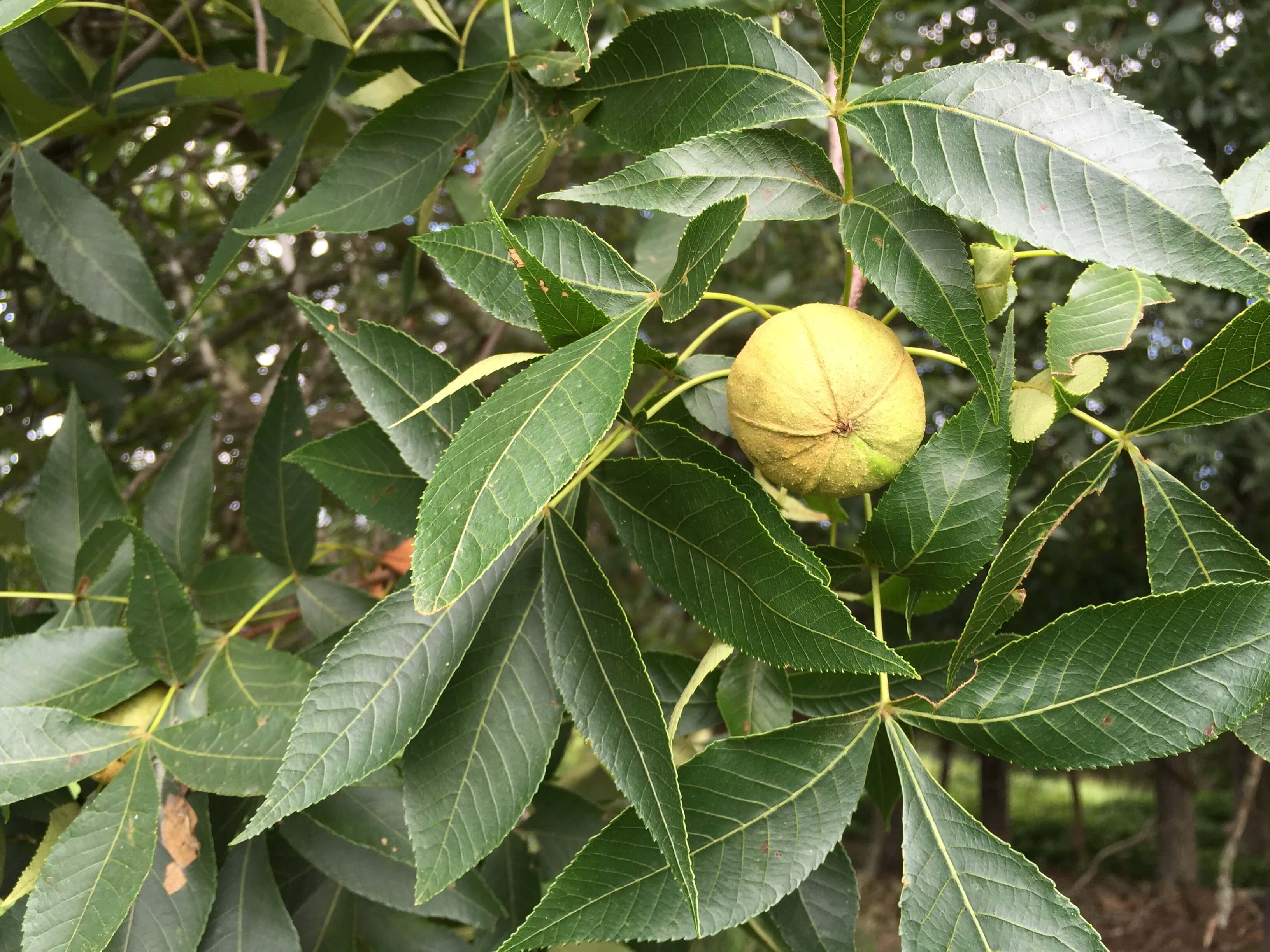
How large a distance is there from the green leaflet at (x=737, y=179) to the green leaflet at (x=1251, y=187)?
38 cm

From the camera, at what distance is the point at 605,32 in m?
1.63

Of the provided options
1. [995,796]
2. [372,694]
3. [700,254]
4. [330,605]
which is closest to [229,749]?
[372,694]

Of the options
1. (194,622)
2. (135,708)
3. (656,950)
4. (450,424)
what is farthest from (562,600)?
(656,950)

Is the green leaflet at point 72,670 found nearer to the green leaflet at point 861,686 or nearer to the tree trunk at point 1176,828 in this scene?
the green leaflet at point 861,686

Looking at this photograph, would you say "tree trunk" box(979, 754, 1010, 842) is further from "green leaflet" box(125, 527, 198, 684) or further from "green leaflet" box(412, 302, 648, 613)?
"green leaflet" box(412, 302, 648, 613)

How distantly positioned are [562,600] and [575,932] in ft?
0.98

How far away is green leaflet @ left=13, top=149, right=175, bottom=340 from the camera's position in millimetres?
1353

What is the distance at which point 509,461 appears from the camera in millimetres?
661

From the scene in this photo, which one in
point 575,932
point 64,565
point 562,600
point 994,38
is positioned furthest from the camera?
point 994,38

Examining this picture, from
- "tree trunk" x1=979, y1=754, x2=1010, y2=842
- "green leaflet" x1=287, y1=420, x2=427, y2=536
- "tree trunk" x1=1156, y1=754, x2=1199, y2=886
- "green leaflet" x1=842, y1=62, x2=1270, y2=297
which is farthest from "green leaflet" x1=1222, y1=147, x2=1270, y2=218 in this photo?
"tree trunk" x1=1156, y1=754, x2=1199, y2=886

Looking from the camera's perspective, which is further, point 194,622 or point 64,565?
point 64,565

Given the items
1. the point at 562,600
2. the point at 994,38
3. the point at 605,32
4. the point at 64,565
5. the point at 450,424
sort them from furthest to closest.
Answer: the point at 994,38 → the point at 605,32 → the point at 64,565 → the point at 450,424 → the point at 562,600

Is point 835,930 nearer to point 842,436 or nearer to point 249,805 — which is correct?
point 842,436

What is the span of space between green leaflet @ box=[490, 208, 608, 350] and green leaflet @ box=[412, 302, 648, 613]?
0.05m
